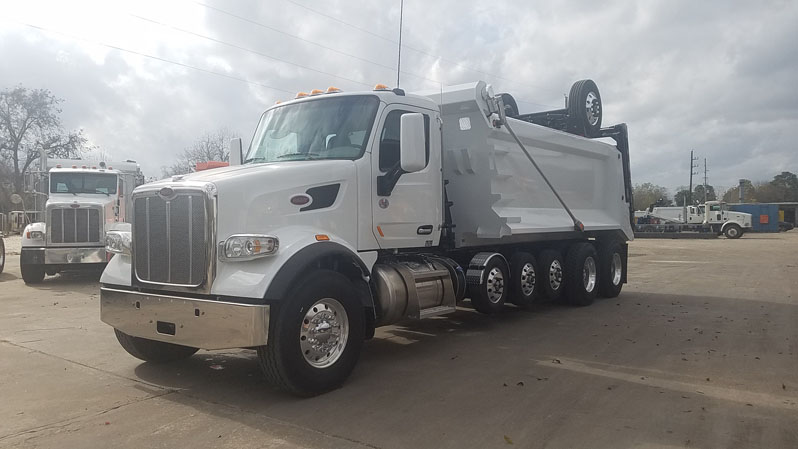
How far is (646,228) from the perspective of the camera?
154 feet

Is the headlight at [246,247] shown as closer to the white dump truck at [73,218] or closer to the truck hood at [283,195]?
the truck hood at [283,195]

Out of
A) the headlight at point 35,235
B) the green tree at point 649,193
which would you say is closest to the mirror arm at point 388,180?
the headlight at point 35,235

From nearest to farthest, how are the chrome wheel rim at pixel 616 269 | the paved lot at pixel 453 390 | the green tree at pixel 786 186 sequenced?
the paved lot at pixel 453 390
the chrome wheel rim at pixel 616 269
the green tree at pixel 786 186

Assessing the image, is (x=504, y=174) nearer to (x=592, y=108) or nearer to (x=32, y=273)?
(x=592, y=108)

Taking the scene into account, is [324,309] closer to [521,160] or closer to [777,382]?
[777,382]

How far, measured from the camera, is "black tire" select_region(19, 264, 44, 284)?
12.9 m

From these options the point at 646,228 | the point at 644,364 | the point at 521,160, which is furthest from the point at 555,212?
the point at 646,228

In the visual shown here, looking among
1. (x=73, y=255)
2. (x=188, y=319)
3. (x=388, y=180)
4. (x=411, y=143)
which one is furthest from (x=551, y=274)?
(x=73, y=255)

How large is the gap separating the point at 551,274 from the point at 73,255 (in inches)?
400

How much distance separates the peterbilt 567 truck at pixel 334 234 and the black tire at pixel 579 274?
75cm

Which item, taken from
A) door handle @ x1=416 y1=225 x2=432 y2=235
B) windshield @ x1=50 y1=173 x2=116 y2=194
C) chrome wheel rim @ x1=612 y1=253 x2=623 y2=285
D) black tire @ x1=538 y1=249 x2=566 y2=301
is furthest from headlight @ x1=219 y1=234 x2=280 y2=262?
windshield @ x1=50 y1=173 x2=116 y2=194

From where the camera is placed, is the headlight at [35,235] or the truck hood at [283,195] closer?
the truck hood at [283,195]

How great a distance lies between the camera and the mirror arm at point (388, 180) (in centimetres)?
612

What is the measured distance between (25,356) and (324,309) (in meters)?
3.71
